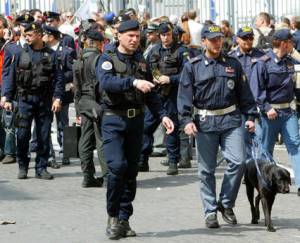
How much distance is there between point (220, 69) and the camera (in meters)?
10.1

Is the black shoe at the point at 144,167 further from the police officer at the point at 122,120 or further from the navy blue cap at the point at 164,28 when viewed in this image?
the police officer at the point at 122,120

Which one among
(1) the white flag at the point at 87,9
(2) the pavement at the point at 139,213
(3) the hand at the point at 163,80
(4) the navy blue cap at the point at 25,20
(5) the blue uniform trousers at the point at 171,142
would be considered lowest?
(2) the pavement at the point at 139,213

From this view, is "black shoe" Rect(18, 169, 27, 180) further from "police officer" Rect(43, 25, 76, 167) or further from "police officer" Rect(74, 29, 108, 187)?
"police officer" Rect(43, 25, 76, 167)

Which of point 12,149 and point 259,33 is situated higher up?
point 259,33

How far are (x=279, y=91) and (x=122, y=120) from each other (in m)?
3.02

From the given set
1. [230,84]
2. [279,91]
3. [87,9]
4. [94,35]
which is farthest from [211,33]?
[87,9]

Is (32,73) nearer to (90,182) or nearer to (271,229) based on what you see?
(90,182)

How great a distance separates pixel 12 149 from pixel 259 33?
4610 mm

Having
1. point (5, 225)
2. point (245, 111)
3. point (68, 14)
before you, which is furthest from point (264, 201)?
point (68, 14)

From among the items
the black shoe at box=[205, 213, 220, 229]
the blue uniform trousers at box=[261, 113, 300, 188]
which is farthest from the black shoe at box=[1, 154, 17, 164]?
the black shoe at box=[205, 213, 220, 229]

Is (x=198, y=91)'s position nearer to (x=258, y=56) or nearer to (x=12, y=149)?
(x=258, y=56)

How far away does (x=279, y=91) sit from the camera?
12.1 meters

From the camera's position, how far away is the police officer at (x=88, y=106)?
1293 centimetres

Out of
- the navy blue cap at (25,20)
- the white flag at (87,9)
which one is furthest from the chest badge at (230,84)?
the white flag at (87,9)
